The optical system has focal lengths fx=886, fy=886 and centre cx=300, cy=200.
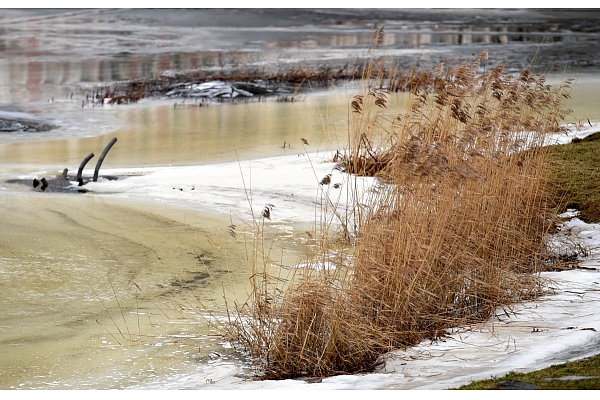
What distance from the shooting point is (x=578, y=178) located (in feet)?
22.7

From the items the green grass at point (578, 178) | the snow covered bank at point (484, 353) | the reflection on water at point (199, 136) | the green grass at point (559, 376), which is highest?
the green grass at point (578, 178)

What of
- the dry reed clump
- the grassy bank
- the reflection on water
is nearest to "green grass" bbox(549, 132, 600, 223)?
the grassy bank

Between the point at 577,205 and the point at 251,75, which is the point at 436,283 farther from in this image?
the point at 251,75

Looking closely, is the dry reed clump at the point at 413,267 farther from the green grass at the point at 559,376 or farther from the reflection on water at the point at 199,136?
the reflection on water at the point at 199,136

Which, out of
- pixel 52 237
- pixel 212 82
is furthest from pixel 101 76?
pixel 52 237

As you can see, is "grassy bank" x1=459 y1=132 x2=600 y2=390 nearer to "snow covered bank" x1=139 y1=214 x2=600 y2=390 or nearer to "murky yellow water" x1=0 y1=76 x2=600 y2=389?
"snow covered bank" x1=139 y1=214 x2=600 y2=390

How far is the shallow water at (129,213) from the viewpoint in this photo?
14.6 ft

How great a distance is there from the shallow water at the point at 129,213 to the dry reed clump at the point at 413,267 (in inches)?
14.3

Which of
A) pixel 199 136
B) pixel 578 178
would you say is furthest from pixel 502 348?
pixel 199 136

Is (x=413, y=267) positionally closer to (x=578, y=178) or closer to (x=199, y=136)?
(x=578, y=178)

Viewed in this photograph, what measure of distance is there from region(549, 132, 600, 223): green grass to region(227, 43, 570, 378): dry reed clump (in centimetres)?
126

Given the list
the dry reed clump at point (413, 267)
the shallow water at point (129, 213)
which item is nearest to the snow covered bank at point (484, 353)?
the dry reed clump at point (413, 267)

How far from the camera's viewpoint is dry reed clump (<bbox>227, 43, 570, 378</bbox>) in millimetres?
4105

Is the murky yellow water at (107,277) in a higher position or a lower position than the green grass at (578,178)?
lower
